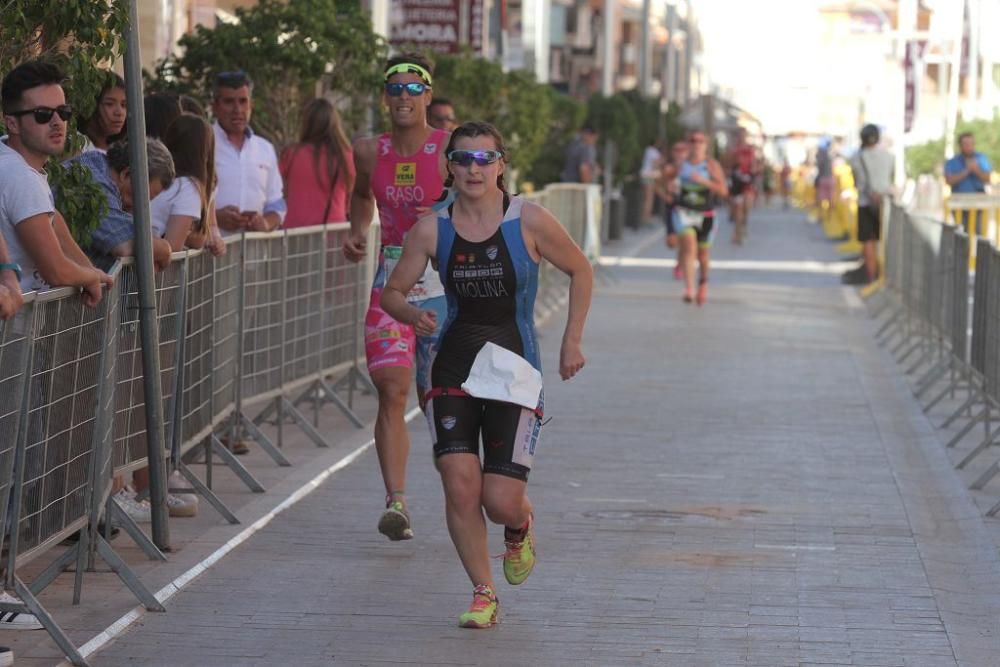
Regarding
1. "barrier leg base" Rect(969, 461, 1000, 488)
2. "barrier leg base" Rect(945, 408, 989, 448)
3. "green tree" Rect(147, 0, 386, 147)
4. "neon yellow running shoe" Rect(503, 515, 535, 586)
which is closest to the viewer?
"neon yellow running shoe" Rect(503, 515, 535, 586)

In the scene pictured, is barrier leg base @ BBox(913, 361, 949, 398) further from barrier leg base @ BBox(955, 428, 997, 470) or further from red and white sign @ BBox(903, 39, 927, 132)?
red and white sign @ BBox(903, 39, 927, 132)

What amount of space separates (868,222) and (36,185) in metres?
18.8

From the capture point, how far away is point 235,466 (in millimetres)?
10242

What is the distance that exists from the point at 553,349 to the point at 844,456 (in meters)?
6.44

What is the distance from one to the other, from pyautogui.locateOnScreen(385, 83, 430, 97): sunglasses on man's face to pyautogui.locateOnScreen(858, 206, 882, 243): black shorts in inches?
655

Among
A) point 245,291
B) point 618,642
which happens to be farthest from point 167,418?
Answer: point 618,642

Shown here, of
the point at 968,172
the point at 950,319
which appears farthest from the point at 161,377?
the point at 968,172

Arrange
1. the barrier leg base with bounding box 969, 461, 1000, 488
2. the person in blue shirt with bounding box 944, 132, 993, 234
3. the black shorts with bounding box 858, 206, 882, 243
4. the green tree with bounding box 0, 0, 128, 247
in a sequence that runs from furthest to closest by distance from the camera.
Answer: the person in blue shirt with bounding box 944, 132, 993, 234 < the black shorts with bounding box 858, 206, 882, 243 < the barrier leg base with bounding box 969, 461, 1000, 488 < the green tree with bounding box 0, 0, 128, 247

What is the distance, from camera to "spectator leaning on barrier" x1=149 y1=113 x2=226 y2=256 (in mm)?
9492

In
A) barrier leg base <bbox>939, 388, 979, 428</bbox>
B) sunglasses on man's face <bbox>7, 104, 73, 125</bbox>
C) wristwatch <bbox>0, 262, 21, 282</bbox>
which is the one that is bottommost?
barrier leg base <bbox>939, 388, 979, 428</bbox>

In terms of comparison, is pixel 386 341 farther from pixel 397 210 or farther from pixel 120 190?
pixel 120 190

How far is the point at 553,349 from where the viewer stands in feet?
60.4

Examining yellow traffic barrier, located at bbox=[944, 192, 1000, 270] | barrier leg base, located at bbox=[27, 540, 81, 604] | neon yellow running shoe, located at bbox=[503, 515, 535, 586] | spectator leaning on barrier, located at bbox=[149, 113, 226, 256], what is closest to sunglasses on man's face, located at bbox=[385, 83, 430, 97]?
spectator leaning on barrier, located at bbox=[149, 113, 226, 256]

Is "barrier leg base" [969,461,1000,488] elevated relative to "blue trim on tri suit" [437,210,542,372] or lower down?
lower down
